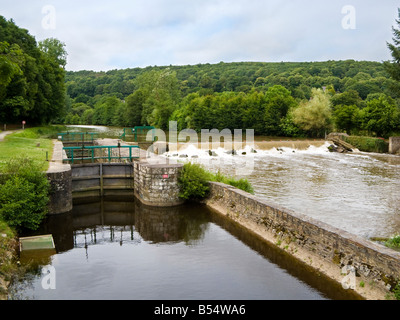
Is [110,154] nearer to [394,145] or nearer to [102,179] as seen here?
[102,179]

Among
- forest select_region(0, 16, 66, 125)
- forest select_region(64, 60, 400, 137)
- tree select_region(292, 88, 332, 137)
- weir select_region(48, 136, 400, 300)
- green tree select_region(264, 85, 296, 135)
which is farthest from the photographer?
green tree select_region(264, 85, 296, 135)

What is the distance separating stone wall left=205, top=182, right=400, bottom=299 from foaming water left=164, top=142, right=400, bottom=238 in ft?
10.6

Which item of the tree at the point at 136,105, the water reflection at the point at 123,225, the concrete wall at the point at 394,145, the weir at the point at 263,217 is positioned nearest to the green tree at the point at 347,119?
the concrete wall at the point at 394,145

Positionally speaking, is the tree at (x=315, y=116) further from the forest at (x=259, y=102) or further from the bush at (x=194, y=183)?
the bush at (x=194, y=183)

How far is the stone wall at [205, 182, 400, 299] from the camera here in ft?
23.9

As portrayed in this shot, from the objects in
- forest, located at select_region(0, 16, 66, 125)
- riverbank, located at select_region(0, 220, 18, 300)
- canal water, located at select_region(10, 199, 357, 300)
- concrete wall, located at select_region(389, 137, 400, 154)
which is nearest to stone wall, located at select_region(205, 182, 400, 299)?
canal water, located at select_region(10, 199, 357, 300)

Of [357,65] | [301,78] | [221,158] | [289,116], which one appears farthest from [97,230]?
[357,65]

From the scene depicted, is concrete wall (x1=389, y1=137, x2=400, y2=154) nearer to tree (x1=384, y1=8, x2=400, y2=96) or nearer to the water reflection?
tree (x1=384, y1=8, x2=400, y2=96)

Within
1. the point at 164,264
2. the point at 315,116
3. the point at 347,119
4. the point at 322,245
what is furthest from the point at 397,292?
the point at 315,116

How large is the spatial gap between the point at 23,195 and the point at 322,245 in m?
9.04

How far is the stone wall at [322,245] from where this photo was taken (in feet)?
23.9
